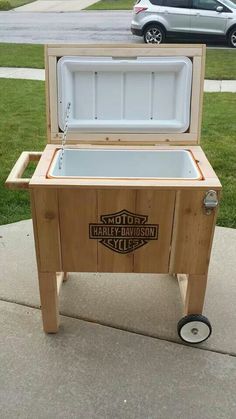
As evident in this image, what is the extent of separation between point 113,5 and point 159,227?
24.4m

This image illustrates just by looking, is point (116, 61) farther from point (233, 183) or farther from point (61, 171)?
point (233, 183)

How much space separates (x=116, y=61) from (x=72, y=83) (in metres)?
0.24

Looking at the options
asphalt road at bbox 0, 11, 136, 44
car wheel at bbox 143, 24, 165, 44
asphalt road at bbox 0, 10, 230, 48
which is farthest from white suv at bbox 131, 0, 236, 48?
asphalt road at bbox 0, 11, 136, 44

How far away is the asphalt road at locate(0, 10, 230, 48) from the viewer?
489 inches

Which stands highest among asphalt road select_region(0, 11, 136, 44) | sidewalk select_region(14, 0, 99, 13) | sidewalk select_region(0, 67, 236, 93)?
sidewalk select_region(0, 67, 236, 93)

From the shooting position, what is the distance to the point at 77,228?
182 centimetres

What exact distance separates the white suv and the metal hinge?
989 cm

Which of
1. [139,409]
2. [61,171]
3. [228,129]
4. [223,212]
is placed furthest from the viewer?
[228,129]

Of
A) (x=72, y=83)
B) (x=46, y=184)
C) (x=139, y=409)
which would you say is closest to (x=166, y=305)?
(x=139, y=409)

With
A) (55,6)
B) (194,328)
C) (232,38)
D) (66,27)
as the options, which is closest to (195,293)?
(194,328)

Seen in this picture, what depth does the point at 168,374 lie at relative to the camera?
1875mm

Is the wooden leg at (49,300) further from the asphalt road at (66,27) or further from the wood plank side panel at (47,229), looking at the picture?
the asphalt road at (66,27)

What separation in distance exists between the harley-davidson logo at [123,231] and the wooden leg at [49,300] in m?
0.27

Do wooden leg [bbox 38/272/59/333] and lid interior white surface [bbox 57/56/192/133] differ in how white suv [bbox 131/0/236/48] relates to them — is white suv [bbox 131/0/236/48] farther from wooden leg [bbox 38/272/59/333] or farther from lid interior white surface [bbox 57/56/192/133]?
wooden leg [bbox 38/272/59/333]
